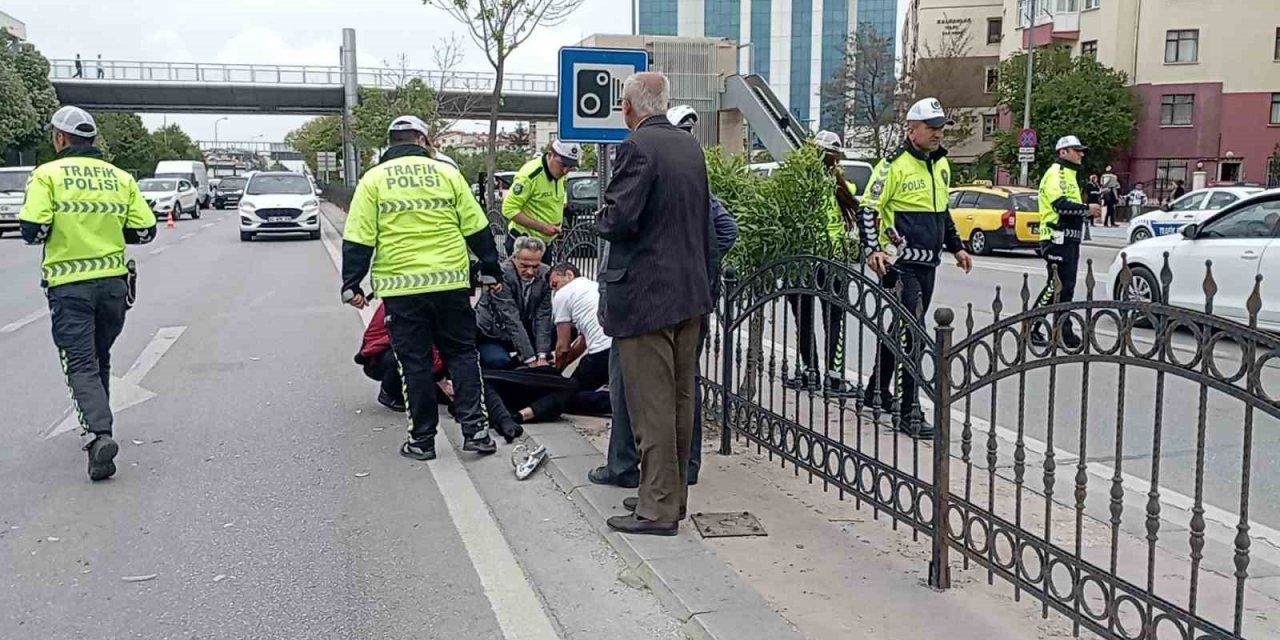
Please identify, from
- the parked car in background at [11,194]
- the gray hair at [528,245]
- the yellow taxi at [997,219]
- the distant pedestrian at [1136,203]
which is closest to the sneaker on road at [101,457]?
the gray hair at [528,245]

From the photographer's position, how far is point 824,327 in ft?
21.5

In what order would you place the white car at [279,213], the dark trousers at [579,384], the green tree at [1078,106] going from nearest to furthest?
the dark trousers at [579,384], the white car at [279,213], the green tree at [1078,106]

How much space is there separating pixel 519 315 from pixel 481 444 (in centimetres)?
127

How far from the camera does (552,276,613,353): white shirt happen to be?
688 cm

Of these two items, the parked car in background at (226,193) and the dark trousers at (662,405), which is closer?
the dark trousers at (662,405)

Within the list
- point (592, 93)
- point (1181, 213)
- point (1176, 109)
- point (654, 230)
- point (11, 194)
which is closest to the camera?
point (654, 230)

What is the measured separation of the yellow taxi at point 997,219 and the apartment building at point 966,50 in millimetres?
33333

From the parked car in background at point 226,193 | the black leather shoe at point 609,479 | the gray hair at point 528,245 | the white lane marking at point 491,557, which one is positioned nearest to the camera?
the white lane marking at point 491,557

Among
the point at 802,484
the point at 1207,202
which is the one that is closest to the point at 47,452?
the point at 802,484

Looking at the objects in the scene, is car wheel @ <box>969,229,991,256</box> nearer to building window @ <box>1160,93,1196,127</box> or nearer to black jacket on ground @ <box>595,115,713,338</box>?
black jacket on ground @ <box>595,115,713,338</box>

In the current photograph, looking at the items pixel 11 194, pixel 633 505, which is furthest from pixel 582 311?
pixel 11 194

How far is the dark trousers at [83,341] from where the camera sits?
596 cm

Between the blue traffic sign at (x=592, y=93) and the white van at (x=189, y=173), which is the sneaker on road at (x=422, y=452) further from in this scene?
the white van at (x=189, y=173)

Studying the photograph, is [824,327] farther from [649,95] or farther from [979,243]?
[979,243]
